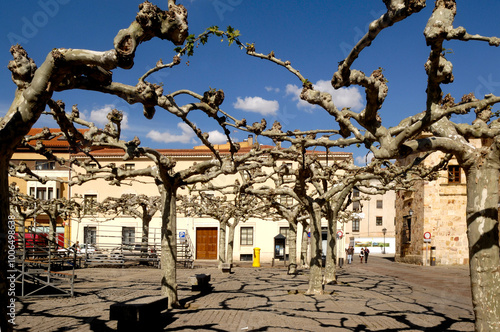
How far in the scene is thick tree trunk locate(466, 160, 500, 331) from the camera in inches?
231

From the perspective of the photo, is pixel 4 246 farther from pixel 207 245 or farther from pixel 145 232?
pixel 207 245

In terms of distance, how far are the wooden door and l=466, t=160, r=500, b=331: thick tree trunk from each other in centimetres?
4063

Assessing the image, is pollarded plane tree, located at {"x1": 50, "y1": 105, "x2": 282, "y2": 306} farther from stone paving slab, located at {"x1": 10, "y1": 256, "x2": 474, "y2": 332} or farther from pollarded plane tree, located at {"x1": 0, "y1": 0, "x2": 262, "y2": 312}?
pollarded plane tree, located at {"x1": 0, "y1": 0, "x2": 262, "y2": 312}

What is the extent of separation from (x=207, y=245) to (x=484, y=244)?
135 ft

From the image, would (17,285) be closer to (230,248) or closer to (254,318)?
(254,318)

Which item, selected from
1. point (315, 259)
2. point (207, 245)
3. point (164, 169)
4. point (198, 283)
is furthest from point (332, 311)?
point (207, 245)

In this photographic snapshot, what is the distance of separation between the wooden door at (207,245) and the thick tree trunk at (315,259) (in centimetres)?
3129

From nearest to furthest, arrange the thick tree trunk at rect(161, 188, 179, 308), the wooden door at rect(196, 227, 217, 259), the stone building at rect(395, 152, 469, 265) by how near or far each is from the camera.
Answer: the thick tree trunk at rect(161, 188, 179, 308), the stone building at rect(395, 152, 469, 265), the wooden door at rect(196, 227, 217, 259)

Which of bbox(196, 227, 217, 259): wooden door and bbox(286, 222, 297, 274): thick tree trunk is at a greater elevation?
bbox(286, 222, 297, 274): thick tree trunk

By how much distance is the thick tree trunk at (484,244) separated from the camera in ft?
19.2

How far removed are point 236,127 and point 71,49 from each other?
4.28m

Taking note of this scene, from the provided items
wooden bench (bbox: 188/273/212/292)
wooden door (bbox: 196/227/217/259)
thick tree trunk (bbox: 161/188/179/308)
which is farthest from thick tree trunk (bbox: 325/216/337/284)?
wooden door (bbox: 196/227/217/259)

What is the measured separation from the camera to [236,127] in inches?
344

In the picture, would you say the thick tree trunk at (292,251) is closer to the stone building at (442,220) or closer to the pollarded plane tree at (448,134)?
the stone building at (442,220)
